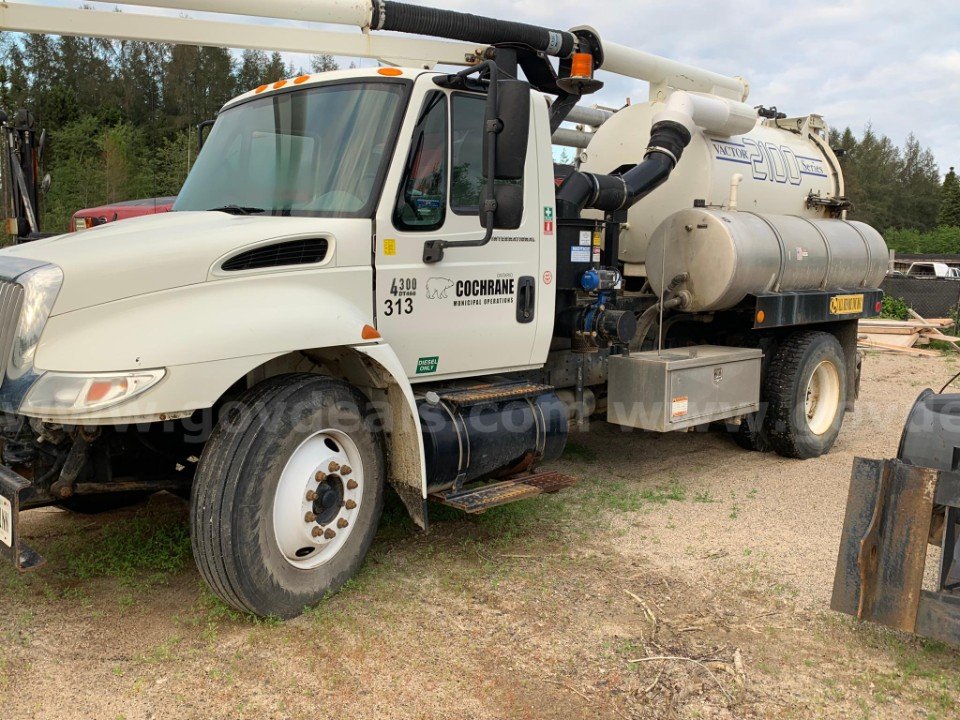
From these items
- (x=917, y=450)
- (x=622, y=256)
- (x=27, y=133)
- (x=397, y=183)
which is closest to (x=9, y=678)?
(x=397, y=183)

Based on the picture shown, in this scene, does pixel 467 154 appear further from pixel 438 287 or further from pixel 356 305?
pixel 356 305

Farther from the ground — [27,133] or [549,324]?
[27,133]

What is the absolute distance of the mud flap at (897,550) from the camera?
142 inches

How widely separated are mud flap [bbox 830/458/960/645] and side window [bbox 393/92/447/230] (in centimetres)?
240

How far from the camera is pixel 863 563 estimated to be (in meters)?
3.68

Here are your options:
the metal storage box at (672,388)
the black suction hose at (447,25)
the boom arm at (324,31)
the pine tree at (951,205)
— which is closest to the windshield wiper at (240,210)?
the boom arm at (324,31)

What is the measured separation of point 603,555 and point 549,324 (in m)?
1.42

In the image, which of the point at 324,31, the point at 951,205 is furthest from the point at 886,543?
the point at 951,205

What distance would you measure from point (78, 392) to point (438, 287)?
1.95m

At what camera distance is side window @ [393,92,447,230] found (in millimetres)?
4434

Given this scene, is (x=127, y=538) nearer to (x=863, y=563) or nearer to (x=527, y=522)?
(x=527, y=522)

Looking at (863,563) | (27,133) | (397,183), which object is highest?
(27,133)

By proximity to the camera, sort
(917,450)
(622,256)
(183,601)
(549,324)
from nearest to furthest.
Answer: (917,450), (183,601), (549,324), (622,256)

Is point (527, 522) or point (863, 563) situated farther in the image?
point (527, 522)
